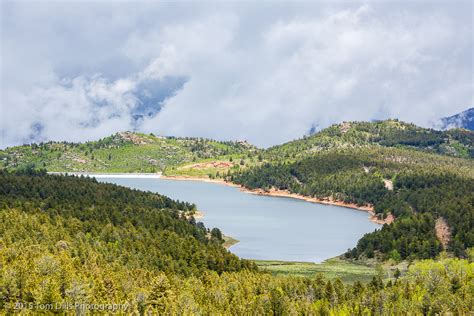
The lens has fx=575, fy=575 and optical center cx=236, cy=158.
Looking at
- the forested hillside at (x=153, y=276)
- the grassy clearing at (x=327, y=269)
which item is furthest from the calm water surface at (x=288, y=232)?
the forested hillside at (x=153, y=276)

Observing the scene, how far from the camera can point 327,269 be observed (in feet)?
385

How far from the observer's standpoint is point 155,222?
452ft

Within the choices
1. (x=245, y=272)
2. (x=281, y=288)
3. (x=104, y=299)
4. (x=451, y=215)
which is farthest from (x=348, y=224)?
(x=104, y=299)

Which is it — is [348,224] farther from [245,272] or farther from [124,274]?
[124,274]

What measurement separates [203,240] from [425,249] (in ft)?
165

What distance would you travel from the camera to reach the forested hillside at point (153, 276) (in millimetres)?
67312

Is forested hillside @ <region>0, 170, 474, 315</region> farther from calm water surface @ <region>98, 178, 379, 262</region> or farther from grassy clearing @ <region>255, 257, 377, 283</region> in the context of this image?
calm water surface @ <region>98, 178, 379, 262</region>

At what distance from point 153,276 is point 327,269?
4422 cm

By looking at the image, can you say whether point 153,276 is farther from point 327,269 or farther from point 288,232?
point 288,232

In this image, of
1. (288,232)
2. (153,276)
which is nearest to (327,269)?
(288,232)

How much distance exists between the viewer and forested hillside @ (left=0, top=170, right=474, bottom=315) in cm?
6731

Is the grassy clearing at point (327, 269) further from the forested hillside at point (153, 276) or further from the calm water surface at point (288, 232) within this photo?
the forested hillside at point (153, 276)

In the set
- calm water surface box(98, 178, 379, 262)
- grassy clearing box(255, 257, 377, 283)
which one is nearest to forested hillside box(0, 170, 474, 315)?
grassy clearing box(255, 257, 377, 283)

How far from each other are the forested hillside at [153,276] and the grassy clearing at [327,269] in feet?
25.6
